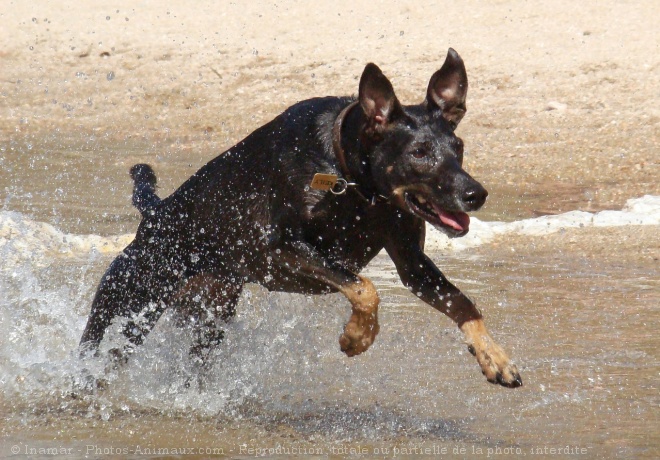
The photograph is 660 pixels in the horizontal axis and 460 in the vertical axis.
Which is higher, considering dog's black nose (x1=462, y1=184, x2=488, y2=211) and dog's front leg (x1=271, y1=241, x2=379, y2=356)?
dog's black nose (x1=462, y1=184, x2=488, y2=211)

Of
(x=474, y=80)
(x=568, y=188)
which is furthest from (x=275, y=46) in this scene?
(x=568, y=188)

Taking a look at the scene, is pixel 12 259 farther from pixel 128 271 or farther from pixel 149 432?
pixel 149 432

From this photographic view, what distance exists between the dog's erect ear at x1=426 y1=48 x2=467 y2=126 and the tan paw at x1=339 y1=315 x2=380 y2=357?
3.41ft

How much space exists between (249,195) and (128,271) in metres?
0.80

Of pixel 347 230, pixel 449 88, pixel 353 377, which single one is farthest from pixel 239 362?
pixel 449 88

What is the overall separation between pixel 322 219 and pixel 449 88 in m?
0.85

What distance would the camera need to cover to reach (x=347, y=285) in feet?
15.4

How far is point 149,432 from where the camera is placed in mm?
4883

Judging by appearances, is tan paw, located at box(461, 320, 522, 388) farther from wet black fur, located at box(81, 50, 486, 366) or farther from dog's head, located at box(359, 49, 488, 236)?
dog's head, located at box(359, 49, 488, 236)

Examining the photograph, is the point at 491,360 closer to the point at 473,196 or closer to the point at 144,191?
the point at 473,196

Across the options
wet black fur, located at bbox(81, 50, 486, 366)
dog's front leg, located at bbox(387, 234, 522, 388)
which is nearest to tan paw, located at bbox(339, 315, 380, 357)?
wet black fur, located at bbox(81, 50, 486, 366)

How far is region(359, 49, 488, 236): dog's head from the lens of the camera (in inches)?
181

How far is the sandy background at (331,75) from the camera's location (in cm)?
1244

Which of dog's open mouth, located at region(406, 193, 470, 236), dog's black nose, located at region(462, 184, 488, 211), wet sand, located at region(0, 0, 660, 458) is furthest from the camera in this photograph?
wet sand, located at region(0, 0, 660, 458)
